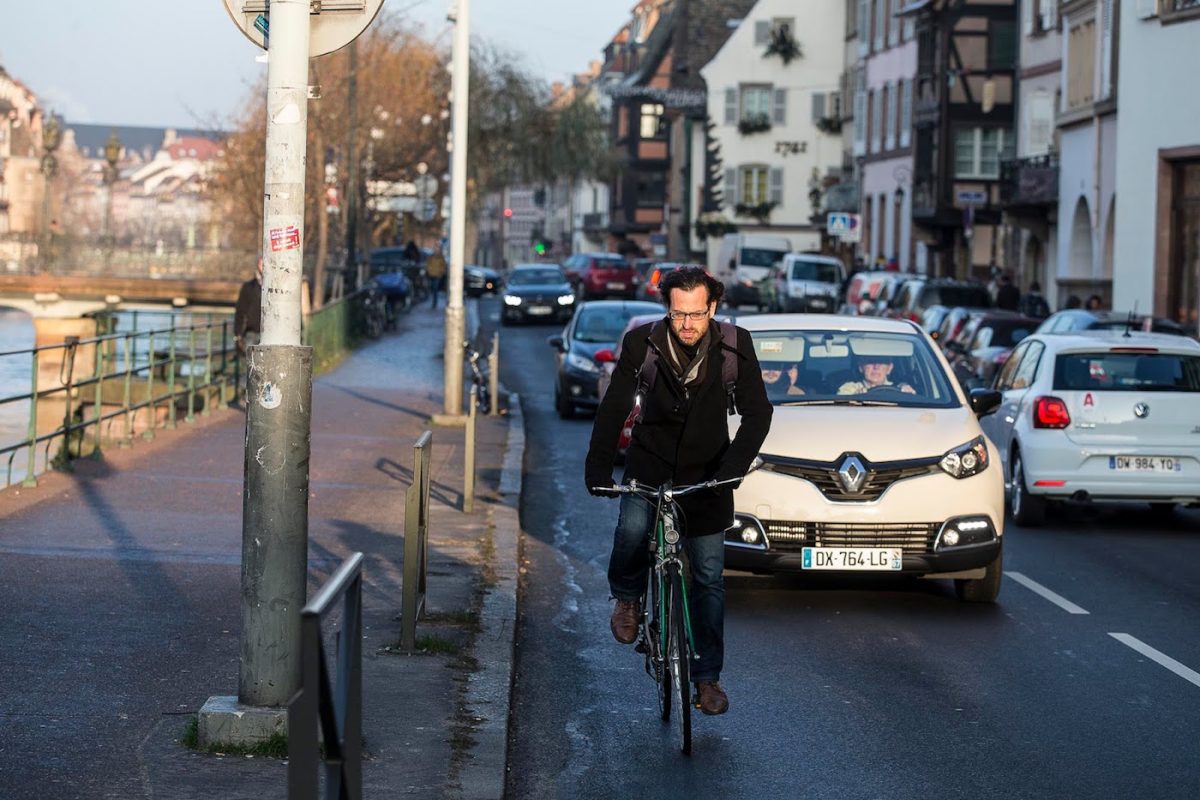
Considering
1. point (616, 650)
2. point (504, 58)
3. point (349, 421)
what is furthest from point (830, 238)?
point (616, 650)

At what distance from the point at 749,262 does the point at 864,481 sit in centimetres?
5557

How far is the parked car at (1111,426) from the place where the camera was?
15.1 metres

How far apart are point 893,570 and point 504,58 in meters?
68.2

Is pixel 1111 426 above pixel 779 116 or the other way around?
the other way around

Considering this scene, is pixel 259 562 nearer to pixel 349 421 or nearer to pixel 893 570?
pixel 893 570

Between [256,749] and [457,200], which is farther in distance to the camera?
[457,200]

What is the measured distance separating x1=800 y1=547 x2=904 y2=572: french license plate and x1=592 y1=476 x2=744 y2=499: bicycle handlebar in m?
3.22

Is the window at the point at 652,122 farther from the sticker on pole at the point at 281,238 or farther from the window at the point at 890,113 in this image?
the sticker on pole at the point at 281,238

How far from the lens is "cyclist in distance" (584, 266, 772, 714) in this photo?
740cm

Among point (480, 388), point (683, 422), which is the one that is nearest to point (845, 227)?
point (480, 388)

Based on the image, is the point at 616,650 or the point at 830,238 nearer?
the point at 616,650

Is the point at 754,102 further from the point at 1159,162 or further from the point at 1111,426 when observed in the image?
the point at 1111,426

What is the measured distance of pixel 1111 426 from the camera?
1517 centimetres

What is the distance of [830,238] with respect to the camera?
8231 centimetres
